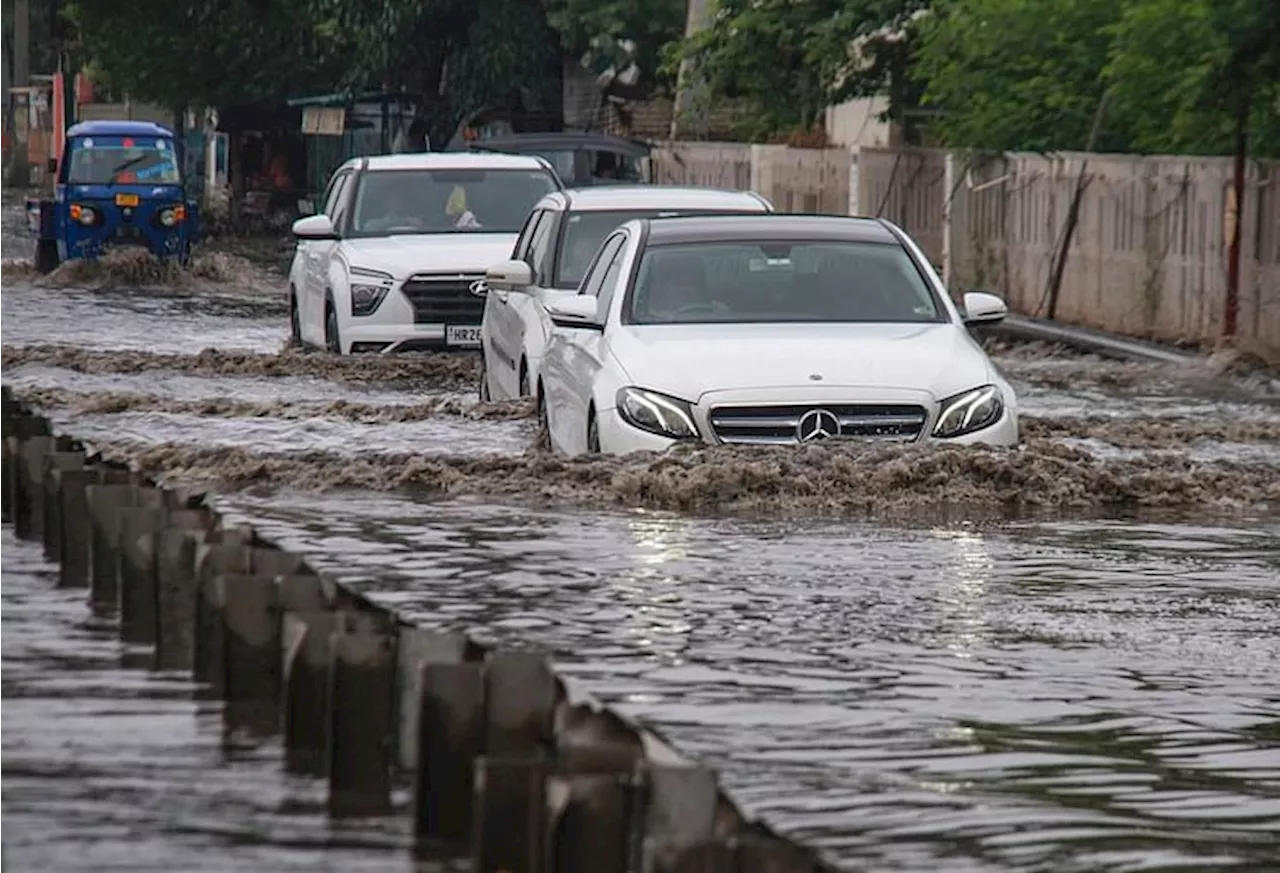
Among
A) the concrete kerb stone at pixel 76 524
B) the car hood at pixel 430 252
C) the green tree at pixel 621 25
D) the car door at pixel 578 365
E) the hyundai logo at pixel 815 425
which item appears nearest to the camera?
the concrete kerb stone at pixel 76 524

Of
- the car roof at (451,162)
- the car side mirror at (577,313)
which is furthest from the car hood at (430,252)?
the car side mirror at (577,313)

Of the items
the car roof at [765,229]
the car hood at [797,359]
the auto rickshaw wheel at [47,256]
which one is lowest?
the auto rickshaw wheel at [47,256]

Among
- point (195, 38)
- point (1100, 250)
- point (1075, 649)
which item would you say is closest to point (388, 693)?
point (1075, 649)

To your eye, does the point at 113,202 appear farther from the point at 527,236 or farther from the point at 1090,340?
the point at 527,236

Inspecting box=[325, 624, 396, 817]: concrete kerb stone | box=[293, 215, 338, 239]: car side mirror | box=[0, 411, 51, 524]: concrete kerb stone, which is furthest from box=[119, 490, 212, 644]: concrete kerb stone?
box=[293, 215, 338, 239]: car side mirror

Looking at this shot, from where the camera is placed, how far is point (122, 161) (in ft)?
137

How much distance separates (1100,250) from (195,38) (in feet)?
114

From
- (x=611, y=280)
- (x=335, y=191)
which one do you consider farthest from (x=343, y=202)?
(x=611, y=280)

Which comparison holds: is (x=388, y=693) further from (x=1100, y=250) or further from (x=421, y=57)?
(x=421, y=57)

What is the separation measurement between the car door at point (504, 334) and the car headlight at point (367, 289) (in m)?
2.67

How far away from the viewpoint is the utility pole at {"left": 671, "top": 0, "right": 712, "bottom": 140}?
42.5m

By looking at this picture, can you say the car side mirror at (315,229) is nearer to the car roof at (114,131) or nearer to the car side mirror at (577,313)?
the car side mirror at (577,313)

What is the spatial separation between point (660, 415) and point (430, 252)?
31.5ft

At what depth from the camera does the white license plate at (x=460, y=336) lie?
23.8 m
